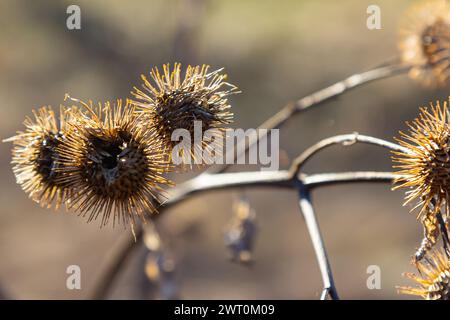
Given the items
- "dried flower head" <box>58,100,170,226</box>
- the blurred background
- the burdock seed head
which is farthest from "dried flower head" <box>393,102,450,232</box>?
the blurred background

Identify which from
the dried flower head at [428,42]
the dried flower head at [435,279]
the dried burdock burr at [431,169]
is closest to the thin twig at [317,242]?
the dried flower head at [435,279]

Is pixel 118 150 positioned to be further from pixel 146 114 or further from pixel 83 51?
pixel 83 51

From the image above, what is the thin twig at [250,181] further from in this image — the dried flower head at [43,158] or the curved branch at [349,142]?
the dried flower head at [43,158]

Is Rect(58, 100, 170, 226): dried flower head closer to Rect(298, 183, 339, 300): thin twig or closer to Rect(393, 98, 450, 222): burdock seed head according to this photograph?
Rect(298, 183, 339, 300): thin twig

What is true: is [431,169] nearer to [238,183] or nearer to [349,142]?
[349,142]

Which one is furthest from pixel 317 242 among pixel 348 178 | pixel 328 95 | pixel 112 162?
pixel 328 95

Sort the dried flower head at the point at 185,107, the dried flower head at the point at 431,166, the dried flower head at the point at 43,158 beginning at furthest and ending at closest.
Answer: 1. the dried flower head at the point at 43,158
2. the dried flower head at the point at 185,107
3. the dried flower head at the point at 431,166
